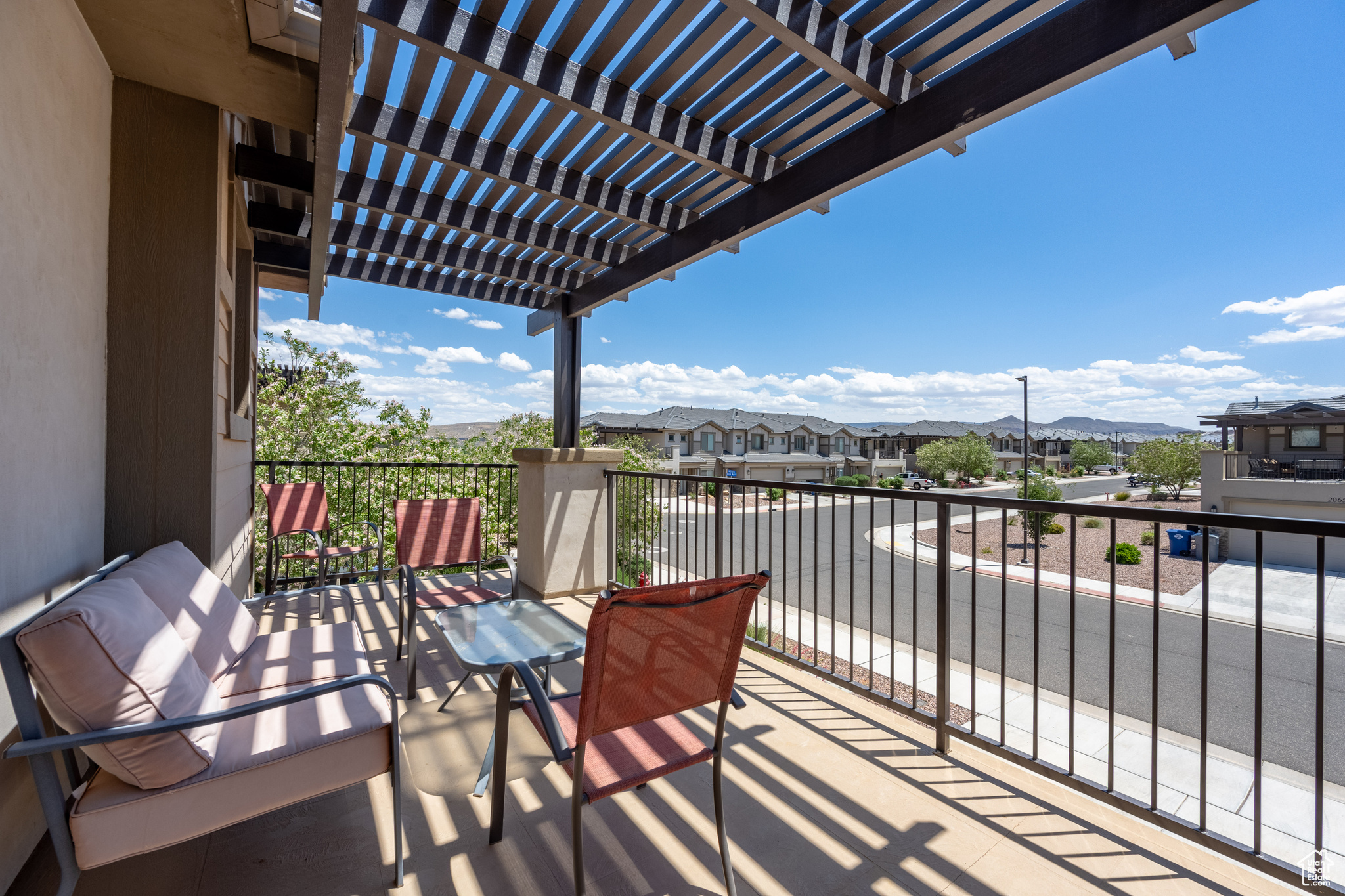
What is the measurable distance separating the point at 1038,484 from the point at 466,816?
35007 millimetres

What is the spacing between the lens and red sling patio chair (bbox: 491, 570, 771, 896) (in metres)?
1.24

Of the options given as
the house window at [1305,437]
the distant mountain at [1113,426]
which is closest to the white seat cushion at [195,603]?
the house window at [1305,437]

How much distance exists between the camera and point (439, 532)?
12.3ft

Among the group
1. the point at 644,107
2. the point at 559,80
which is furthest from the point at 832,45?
the point at 559,80

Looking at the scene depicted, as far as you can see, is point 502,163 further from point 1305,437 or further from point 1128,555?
point 1305,437

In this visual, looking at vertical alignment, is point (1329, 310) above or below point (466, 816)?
above

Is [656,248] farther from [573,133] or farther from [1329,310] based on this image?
[1329,310]

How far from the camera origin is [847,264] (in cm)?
5750

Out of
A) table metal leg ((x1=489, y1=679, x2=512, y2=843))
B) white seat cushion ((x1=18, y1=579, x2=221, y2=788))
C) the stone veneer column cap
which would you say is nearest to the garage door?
the stone veneer column cap

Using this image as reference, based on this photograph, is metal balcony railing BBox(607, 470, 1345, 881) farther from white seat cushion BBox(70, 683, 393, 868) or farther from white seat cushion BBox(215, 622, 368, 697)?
white seat cushion BBox(215, 622, 368, 697)

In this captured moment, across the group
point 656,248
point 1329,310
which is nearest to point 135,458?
point 656,248

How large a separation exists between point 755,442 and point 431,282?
44.0 meters

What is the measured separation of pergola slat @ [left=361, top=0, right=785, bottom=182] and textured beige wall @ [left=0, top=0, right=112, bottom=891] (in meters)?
0.98

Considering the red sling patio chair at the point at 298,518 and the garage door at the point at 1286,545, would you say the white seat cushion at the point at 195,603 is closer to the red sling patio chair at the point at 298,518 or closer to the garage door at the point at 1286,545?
the red sling patio chair at the point at 298,518
